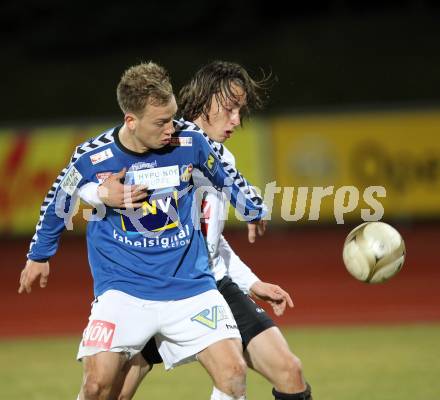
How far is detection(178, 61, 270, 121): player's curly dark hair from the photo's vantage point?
5.55 m

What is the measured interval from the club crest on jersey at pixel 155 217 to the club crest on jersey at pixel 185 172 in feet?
0.32

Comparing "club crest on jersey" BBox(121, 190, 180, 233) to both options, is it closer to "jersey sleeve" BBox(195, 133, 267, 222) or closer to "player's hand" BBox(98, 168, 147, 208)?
"player's hand" BBox(98, 168, 147, 208)

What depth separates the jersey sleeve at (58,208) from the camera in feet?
16.0

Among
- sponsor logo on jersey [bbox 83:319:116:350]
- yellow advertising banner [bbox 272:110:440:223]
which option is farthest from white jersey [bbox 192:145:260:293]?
yellow advertising banner [bbox 272:110:440:223]

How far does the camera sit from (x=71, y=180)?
16.0 ft

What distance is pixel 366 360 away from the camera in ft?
26.7

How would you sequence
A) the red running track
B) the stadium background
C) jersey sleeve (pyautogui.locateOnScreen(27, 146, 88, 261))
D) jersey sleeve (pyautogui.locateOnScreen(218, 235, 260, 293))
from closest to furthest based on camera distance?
jersey sleeve (pyautogui.locateOnScreen(27, 146, 88, 261)) < jersey sleeve (pyautogui.locateOnScreen(218, 235, 260, 293)) < the red running track < the stadium background

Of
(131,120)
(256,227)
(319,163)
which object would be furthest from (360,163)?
(131,120)

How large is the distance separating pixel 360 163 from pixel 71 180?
10.9 m

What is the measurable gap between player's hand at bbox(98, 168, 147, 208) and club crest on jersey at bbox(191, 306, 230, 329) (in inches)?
26.2

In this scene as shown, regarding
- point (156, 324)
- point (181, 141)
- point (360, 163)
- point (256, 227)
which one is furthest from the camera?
point (360, 163)

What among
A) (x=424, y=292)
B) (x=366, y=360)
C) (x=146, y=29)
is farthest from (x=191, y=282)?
(x=146, y=29)

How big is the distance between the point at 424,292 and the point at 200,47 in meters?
14.0

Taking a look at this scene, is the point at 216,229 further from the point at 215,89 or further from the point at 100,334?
the point at 100,334
